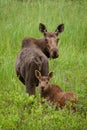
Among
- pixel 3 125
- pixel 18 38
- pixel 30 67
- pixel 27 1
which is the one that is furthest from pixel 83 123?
pixel 27 1

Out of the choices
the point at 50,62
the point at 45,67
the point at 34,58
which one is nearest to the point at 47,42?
the point at 45,67

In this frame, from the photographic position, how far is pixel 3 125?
7098 millimetres

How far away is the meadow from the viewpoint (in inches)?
288

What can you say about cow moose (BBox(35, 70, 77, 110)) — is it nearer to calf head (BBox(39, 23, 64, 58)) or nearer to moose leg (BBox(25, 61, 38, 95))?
moose leg (BBox(25, 61, 38, 95))

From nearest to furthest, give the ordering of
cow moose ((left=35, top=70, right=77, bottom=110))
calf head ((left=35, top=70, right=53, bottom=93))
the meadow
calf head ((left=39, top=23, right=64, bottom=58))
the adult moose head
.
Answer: the meadow < cow moose ((left=35, top=70, right=77, bottom=110)) < calf head ((left=35, top=70, right=53, bottom=93)) < calf head ((left=39, top=23, right=64, bottom=58)) < the adult moose head

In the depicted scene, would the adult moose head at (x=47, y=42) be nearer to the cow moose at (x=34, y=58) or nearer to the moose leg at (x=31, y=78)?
the cow moose at (x=34, y=58)

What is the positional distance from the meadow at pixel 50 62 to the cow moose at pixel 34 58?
0.92ft

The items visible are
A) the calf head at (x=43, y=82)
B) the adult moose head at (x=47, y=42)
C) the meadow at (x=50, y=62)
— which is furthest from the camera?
the adult moose head at (x=47, y=42)

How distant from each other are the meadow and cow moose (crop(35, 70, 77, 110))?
18 cm

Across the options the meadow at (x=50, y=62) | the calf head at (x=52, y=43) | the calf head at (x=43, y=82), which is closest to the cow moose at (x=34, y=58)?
the calf head at (x=52, y=43)

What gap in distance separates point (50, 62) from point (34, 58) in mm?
2829

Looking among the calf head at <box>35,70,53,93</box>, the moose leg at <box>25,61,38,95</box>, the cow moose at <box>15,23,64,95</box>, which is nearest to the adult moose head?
the cow moose at <box>15,23,64,95</box>

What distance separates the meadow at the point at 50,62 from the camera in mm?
7309

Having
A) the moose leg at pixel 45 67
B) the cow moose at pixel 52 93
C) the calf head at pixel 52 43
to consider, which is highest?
the calf head at pixel 52 43
